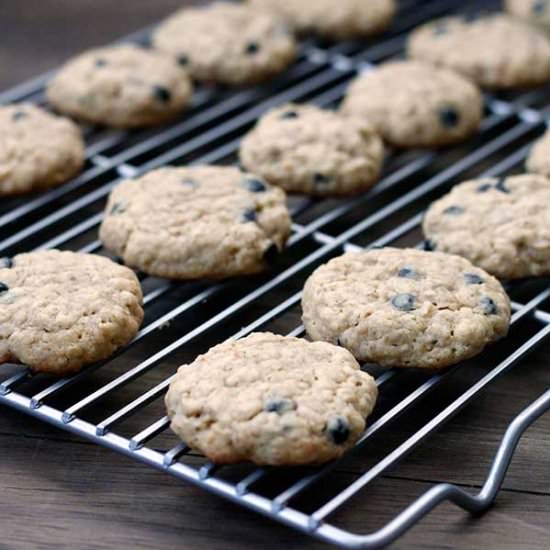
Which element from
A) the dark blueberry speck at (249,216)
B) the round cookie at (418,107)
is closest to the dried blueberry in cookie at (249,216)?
the dark blueberry speck at (249,216)

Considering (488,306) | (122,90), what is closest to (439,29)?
(122,90)

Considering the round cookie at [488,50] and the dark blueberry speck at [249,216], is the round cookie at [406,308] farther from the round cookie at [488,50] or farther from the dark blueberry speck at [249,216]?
the round cookie at [488,50]

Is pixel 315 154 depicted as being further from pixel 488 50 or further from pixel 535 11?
pixel 535 11

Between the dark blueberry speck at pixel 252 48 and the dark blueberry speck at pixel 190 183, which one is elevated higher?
the dark blueberry speck at pixel 252 48

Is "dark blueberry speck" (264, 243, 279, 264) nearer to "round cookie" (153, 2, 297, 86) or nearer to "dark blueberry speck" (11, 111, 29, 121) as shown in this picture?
"dark blueberry speck" (11, 111, 29, 121)

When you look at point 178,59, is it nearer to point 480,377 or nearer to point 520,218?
point 520,218

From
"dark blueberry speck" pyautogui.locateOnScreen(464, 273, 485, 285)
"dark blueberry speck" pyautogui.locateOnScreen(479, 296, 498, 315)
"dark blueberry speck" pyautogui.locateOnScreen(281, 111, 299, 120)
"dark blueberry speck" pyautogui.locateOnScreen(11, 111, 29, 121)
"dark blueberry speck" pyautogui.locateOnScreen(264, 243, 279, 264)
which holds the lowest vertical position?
"dark blueberry speck" pyautogui.locateOnScreen(479, 296, 498, 315)

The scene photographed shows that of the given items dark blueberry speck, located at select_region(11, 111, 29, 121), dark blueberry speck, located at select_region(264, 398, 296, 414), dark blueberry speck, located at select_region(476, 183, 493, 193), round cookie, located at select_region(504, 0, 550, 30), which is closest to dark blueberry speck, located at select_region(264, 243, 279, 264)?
dark blueberry speck, located at select_region(476, 183, 493, 193)

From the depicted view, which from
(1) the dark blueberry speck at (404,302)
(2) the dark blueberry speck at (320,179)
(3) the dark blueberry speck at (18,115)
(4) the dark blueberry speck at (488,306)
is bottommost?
(4) the dark blueberry speck at (488,306)
